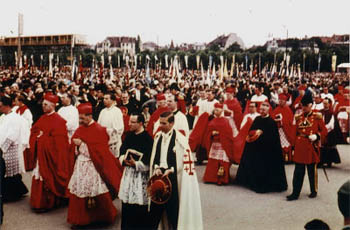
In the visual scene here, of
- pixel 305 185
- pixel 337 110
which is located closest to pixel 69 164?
pixel 305 185

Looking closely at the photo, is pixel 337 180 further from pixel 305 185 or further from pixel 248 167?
pixel 248 167

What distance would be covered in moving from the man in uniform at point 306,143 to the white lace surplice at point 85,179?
11.0 feet

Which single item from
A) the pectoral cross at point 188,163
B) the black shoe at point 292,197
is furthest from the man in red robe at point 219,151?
the pectoral cross at point 188,163

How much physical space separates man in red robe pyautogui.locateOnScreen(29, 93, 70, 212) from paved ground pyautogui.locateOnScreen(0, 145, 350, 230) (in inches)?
9.7

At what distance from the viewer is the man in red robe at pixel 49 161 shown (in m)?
6.70

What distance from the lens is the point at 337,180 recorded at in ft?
29.3

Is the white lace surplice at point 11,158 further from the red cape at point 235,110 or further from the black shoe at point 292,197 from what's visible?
the red cape at point 235,110

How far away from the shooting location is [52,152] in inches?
266

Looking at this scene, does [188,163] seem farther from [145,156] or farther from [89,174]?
[89,174]

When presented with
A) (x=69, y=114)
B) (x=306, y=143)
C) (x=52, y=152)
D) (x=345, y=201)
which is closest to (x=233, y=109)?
(x=306, y=143)

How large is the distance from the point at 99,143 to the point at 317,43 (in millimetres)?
45758

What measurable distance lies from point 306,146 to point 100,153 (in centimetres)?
349

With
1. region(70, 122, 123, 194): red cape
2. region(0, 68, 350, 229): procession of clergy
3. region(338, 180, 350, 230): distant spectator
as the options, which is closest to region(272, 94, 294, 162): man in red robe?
region(0, 68, 350, 229): procession of clergy

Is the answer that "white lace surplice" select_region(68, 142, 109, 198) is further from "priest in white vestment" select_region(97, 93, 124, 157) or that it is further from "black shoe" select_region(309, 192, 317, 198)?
"black shoe" select_region(309, 192, 317, 198)
